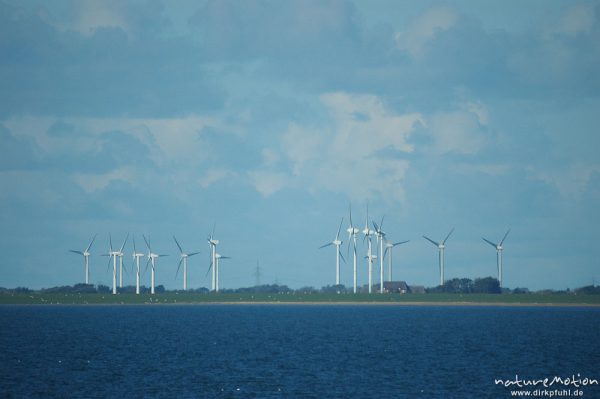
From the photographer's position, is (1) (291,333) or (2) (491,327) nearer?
(1) (291,333)

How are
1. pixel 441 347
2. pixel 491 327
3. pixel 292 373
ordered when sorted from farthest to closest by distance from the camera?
pixel 491 327 < pixel 441 347 < pixel 292 373

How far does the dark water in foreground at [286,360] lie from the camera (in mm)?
74125

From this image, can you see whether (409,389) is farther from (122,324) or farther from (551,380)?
(122,324)

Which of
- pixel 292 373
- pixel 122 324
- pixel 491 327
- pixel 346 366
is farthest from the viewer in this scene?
pixel 122 324

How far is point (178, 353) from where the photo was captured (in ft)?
344

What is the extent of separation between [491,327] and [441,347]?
4678 cm

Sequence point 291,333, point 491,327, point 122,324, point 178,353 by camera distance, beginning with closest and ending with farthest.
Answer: point 178,353
point 291,333
point 491,327
point 122,324

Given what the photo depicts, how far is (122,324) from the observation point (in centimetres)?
16750

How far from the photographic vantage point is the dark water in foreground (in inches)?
2918

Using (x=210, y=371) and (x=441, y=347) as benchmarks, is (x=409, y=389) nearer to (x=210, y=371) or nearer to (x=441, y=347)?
(x=210, y=371)

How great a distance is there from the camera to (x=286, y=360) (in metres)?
96.4

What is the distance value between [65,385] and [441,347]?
166 feet

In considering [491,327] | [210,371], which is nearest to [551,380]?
[210,371]

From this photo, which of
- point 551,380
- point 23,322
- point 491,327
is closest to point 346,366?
point 551,380
